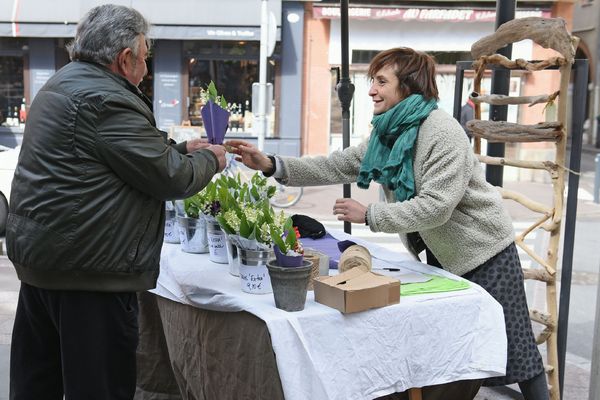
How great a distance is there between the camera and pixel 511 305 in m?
2.93

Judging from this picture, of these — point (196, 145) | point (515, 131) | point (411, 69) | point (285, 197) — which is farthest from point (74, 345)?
point (285, 197)

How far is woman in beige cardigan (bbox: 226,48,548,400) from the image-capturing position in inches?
103

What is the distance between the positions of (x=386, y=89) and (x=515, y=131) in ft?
3.05

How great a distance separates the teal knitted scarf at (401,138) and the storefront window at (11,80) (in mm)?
13823

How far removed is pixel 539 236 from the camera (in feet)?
30.9

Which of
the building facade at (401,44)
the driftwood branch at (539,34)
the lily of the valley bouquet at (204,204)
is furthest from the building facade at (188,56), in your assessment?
the lily of the valley bouquet at (204,204)

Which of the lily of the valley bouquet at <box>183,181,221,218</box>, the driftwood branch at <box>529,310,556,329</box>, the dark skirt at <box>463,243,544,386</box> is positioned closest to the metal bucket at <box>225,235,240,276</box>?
the lily of the valley bouquet at <box>183,181,221,218</box>

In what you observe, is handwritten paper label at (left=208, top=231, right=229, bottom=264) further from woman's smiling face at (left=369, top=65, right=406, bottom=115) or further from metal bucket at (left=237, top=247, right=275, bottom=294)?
woman's smiling face at (left=369, top=65, right=406, bottom=115)

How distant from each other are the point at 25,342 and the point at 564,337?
249cm

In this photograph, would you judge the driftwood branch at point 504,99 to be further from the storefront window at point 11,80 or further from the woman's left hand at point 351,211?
the storefront window at point 11,80

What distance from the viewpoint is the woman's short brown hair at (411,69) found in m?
2.74

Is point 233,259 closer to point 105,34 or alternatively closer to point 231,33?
point 105,34

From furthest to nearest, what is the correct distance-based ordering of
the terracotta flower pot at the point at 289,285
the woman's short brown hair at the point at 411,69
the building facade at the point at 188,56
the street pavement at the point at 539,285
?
the building facade at the point at 188,56
the street pavement at the point at 539,285
the woman's short brown hair at the point at 411,69
the terracotta flower pot at the point at 289,285

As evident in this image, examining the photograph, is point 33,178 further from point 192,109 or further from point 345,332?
point 192,109
